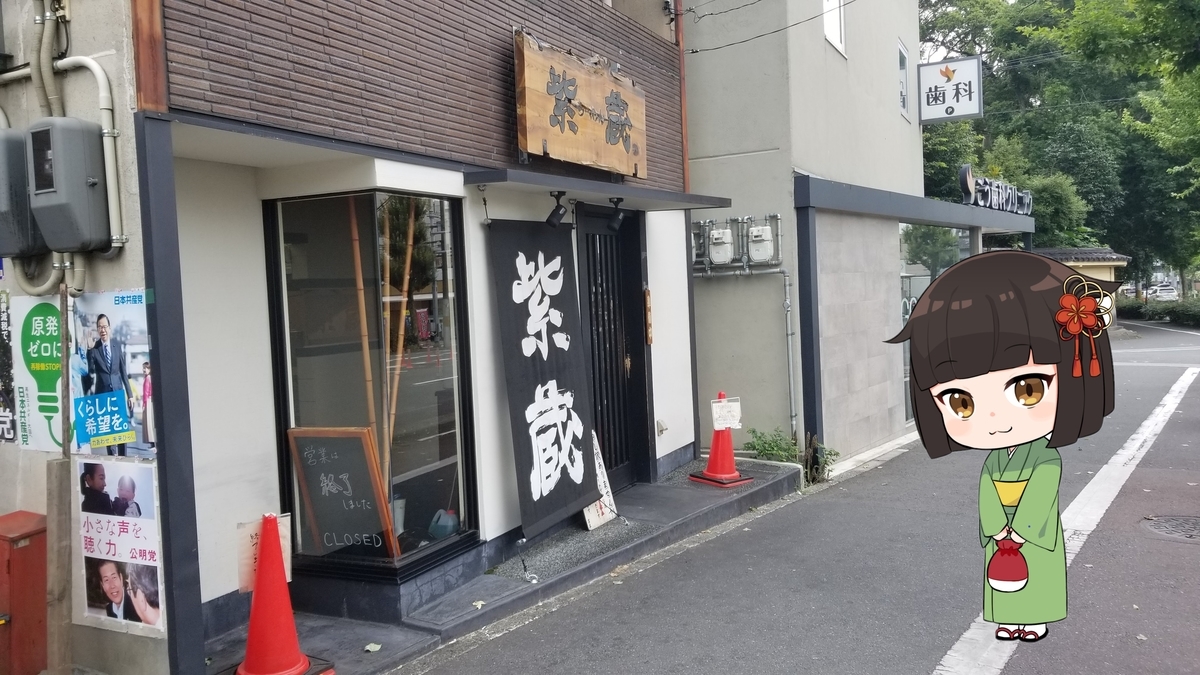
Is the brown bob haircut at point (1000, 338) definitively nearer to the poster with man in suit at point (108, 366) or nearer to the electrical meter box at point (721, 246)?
the poster with man in suit at point (108, 366)

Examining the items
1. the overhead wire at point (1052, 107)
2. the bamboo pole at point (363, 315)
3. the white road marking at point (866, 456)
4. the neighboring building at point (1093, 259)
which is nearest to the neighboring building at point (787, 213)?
the white road marking at point (866, 456)

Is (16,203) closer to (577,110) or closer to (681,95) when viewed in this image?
(577,110)

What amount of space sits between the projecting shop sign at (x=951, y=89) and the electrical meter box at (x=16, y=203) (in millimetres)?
14167

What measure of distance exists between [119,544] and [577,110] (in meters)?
4.87

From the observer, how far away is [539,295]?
704 centimetres

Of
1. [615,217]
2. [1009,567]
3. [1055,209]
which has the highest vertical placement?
[1055,209]

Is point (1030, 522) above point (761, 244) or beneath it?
beneath

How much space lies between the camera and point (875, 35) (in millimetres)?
13500

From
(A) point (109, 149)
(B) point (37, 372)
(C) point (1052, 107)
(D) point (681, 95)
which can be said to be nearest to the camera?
(A) point (109, 149)

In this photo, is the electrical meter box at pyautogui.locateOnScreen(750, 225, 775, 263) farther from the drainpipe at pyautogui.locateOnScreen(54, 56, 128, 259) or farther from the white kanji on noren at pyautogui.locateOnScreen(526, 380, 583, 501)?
the drainpipe at pyautogui.locateOnScreen(54, 56, 128, 259)

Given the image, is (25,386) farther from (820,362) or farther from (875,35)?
(875,35)

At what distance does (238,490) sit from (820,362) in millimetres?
7230

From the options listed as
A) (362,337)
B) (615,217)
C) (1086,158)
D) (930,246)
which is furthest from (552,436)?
(1086,158)

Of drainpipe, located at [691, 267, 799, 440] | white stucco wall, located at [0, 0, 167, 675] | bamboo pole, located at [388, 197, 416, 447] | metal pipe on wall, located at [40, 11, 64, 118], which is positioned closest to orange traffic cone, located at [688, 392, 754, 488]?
drainpipe, located at [691, 267, 799, 440]
